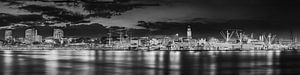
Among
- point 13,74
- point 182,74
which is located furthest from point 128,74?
point 13,74

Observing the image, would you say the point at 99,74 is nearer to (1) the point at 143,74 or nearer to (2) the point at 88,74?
(2) the point at 88,74

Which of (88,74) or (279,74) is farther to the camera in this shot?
(279,74)

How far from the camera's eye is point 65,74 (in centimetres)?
4116

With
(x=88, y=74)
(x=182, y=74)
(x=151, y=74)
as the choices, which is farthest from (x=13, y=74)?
(x=182, y=74)

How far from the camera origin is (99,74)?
43094mm

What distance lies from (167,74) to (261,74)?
9493 mm

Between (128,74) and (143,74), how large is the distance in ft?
4.75

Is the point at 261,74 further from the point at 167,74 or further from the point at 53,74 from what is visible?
the point at 53,74

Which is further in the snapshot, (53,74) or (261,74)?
(261,74)

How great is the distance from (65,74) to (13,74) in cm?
488

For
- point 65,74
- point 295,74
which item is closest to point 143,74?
point 65,74

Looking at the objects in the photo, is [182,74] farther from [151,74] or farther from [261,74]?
[261,74]

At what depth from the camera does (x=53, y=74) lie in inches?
1609

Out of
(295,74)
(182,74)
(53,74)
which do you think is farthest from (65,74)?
(295,74)
